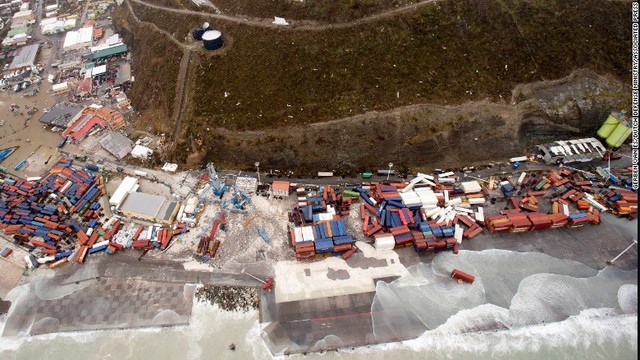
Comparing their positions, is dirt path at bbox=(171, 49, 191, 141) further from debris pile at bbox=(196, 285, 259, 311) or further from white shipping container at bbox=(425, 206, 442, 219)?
white shipping container at bbox=(425, 206, 442, 219)

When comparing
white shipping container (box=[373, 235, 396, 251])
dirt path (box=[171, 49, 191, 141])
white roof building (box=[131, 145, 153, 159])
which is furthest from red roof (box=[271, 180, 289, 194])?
white roof building (box=[131, 145, 153, 159])

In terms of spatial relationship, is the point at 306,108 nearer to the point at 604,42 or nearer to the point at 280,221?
the point at 280,221

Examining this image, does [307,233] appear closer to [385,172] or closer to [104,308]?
[385,172]

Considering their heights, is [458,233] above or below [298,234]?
below

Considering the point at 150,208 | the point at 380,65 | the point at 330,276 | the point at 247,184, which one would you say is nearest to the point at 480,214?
the point at 330,276

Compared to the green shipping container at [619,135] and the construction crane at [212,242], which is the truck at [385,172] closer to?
the construction crane at [212,242]
